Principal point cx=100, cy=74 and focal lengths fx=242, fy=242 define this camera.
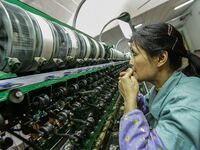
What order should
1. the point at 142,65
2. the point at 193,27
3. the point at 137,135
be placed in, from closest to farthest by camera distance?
1. the point at 137,135
2. the point at 142,65
3. the point at 193,27

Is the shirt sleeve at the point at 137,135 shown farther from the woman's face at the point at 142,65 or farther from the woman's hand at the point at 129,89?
the woman's face at the point at 142,65

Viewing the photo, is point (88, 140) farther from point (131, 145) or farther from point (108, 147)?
point (131, 145)

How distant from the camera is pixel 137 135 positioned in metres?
1.30

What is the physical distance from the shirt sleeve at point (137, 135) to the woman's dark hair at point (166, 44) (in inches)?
19.4

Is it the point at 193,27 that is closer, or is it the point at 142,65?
the point at 142,65

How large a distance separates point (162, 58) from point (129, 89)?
0.32m

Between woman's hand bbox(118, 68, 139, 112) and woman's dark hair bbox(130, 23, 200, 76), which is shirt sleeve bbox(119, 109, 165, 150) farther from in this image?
woman's dark hair bbox(130, 23, 200, 76)

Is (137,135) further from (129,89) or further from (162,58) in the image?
(162,58)

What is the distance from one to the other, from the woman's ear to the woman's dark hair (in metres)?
0.02

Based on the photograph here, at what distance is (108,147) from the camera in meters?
3.03

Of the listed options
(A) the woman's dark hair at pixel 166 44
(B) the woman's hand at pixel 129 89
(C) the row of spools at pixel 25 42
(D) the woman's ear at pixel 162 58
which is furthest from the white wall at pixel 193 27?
(C) the row of spools at pixel 25 42

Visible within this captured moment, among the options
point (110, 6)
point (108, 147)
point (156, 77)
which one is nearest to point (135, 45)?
point (156, 77)

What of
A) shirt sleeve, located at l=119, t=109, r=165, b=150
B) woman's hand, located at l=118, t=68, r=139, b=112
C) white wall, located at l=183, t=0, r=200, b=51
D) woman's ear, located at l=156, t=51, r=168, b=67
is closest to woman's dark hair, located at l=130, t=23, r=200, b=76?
woman's ear, located at l=156, t=51, r=168, b=67

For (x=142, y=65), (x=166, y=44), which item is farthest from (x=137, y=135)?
(x=166, y=44)
